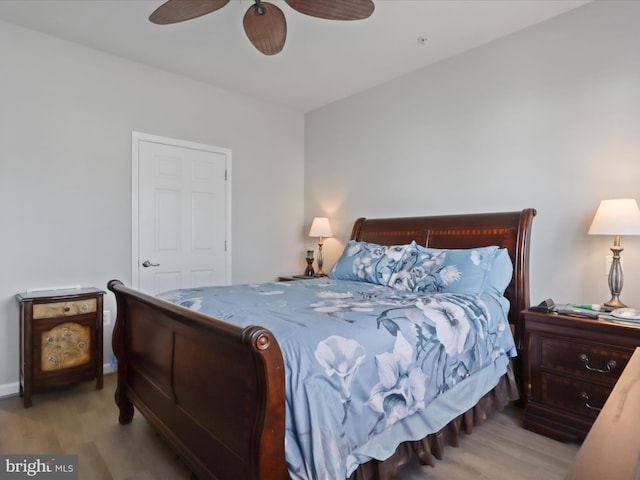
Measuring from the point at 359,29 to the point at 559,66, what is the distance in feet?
4.95

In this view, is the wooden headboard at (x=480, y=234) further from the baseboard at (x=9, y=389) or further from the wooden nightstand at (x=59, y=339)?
the baseboard at (x=9, y=389)

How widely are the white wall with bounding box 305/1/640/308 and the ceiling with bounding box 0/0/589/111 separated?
0.64ft

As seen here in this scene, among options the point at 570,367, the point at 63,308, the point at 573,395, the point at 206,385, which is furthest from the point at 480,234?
the point at 63,308

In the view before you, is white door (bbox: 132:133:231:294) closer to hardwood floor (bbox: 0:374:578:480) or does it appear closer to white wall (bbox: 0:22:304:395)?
white wall (bbox: 0:22:304:395)

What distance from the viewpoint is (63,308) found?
112 inches

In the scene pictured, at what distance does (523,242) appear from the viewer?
9.05ft

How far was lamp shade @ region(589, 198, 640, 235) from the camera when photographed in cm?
219

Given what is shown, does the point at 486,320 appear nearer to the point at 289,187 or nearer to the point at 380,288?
the point at 380,288

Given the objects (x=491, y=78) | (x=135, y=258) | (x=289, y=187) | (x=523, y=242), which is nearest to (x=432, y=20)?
(x=491, y=78)

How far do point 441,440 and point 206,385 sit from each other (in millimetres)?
1235

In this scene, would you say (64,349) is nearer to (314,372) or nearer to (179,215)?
(179,215)

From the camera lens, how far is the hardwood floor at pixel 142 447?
188cm

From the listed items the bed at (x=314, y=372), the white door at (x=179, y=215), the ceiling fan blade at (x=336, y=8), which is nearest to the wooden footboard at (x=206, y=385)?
the bed at (x=314, y=372)

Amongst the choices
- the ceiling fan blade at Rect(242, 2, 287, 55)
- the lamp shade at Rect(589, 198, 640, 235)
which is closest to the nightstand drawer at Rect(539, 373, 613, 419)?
the lamp shade at Rect(589, 198, 640, 235)
